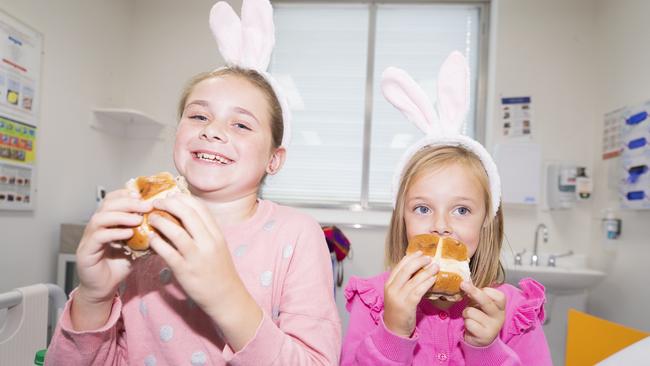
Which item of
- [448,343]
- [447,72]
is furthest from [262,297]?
[447,72]

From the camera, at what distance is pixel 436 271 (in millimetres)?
958

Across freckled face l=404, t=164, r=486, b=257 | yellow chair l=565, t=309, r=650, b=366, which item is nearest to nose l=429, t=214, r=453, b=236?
freckled face l=404, t=164, r=486, b=257

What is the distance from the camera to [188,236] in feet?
2.08

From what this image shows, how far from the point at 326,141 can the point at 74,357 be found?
3433 millimetres

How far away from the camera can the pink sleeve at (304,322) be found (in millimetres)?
672

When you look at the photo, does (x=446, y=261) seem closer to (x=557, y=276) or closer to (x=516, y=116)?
(x=557, y=276)

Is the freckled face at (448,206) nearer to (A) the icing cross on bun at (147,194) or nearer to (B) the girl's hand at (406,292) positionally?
(B) the girl's hand at (406,292)

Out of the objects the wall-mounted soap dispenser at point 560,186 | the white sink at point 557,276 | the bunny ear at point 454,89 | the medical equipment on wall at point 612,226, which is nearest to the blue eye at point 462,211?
the bunny ear at point 454,89

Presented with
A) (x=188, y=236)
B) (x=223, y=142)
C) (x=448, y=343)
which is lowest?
(x=448, y=343)

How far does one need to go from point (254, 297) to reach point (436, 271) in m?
0.38

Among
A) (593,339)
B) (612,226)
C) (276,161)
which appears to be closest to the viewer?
(276,161)

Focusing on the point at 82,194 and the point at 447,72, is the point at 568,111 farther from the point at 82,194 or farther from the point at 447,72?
the point at 82,194

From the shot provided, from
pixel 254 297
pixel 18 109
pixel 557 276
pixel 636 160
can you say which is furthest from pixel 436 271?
pixel 18 109

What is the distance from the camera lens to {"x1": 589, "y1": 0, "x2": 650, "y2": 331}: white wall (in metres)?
2.77
